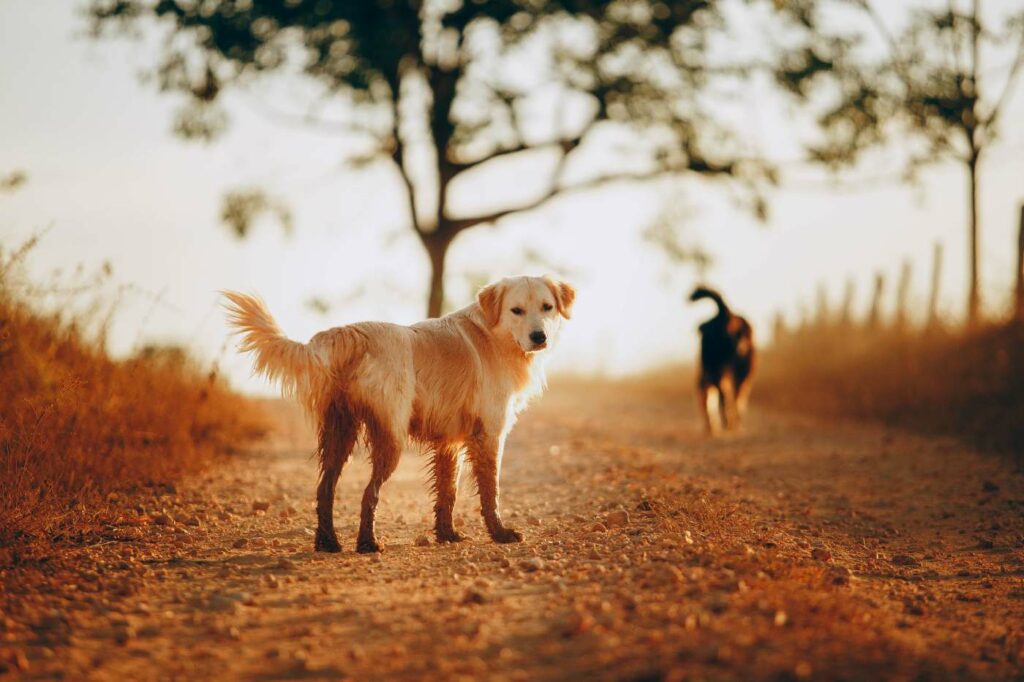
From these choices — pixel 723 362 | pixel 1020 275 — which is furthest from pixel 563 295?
pixel 1020 275

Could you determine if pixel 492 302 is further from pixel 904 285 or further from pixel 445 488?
pixel 904 285

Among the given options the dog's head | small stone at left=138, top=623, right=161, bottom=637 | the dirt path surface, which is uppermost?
the dog's head

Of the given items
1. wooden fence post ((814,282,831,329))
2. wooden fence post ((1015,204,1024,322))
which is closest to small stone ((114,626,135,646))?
wooden fence post ((1015,204,1024,322))

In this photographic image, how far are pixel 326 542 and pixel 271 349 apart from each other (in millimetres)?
1187

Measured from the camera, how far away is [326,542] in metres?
6.05

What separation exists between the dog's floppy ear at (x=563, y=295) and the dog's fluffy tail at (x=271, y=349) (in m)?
1.90

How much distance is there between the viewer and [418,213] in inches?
717

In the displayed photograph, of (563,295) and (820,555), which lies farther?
(563,295)

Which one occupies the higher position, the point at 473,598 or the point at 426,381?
the point at 426,381

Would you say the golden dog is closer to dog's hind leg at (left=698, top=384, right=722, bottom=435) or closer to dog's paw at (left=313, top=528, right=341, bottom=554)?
dog's paw at (left=313, top=528, right=341, bottom=554)

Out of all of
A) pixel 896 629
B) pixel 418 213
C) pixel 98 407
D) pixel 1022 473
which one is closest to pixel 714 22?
pixel 418 213

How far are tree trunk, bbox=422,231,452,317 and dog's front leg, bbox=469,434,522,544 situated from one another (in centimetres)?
1106

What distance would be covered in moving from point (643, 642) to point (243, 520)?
12.9 feet

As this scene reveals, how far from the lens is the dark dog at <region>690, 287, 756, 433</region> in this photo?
46.3 ft
